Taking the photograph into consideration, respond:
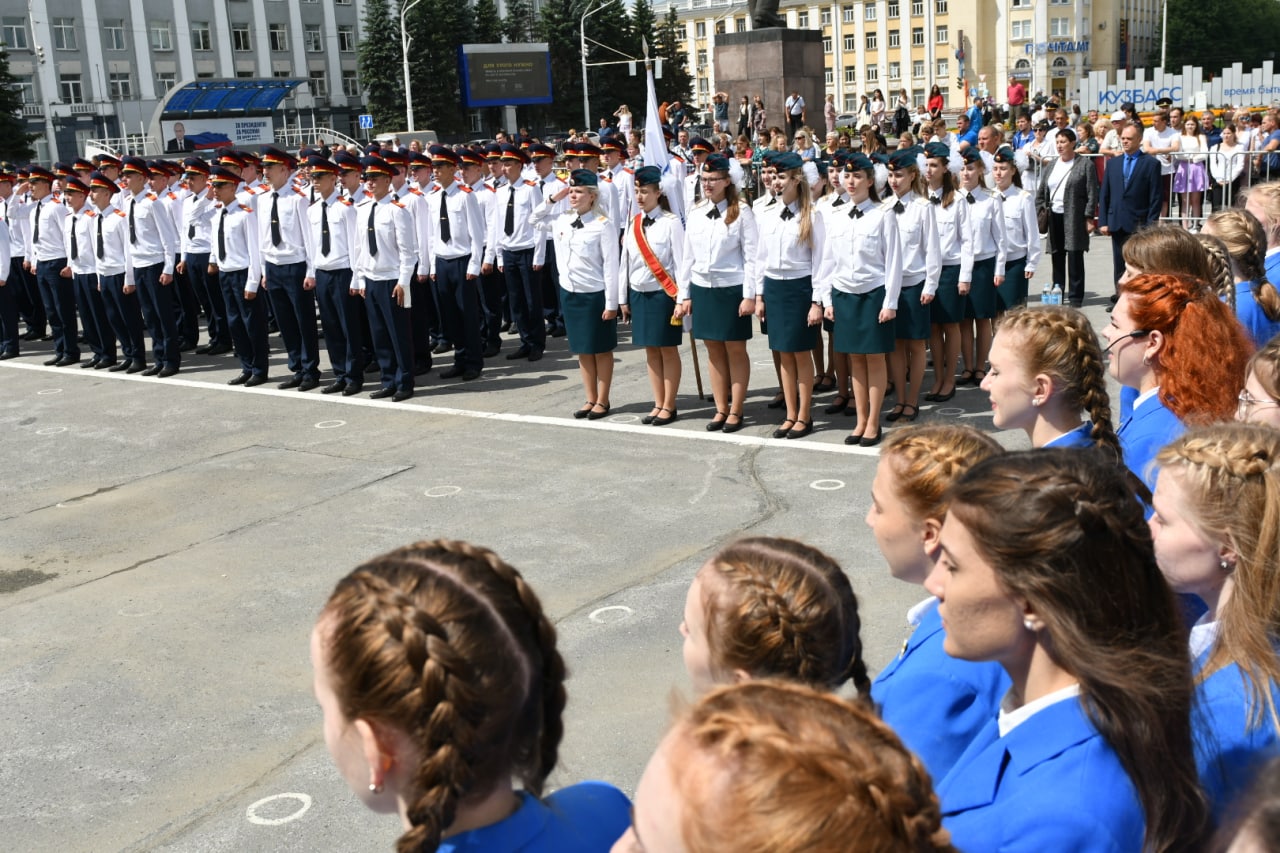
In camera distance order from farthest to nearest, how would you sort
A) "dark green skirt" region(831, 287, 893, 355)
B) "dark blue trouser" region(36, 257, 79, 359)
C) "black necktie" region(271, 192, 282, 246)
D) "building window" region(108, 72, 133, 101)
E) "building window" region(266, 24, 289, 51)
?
"building window" region(266, 24, 289, 51)
"building window" region(108, 72, 133, 101)
"dark blue trouser" region(36, 257, 79, 359)
"black necktie" region(271, 192, 282, 246)
"dark green skirt" region(831, 287, 893, 355)

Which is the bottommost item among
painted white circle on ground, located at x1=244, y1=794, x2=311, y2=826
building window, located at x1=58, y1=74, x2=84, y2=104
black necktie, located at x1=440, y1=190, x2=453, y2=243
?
painted white circle on ground, located at x1=244, y1=794, x2=311, y2=826

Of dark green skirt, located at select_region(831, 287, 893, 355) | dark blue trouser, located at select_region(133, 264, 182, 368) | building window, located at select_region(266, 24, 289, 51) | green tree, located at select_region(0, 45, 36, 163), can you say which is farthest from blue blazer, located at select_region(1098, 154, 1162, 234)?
building window, located at select_region(266, 24, 289, 51)

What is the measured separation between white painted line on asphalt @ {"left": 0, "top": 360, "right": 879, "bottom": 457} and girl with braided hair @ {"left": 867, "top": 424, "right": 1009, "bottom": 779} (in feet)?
16.2

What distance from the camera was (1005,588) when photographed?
2084 millimetres

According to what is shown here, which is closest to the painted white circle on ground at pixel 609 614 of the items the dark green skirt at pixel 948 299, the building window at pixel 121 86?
the dark green skirt at pixel 948 299

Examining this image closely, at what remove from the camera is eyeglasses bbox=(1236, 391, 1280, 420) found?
3324mm

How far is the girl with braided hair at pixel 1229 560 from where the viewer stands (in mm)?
2156

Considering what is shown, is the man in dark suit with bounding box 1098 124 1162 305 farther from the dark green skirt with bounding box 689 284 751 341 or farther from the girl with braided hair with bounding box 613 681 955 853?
the girl with braided hair with bounding box 613 681 955 853

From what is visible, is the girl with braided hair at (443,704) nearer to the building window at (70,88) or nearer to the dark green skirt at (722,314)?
the dark green skirt at (722,314)

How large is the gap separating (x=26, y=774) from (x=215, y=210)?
29.9 ft

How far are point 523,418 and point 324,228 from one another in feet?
8.78

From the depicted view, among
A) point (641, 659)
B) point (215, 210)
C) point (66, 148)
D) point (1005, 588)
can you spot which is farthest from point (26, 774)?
point (66, 148)

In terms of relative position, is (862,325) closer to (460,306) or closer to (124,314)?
(460,306)

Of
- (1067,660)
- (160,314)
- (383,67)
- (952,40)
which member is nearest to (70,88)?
(383,67)
